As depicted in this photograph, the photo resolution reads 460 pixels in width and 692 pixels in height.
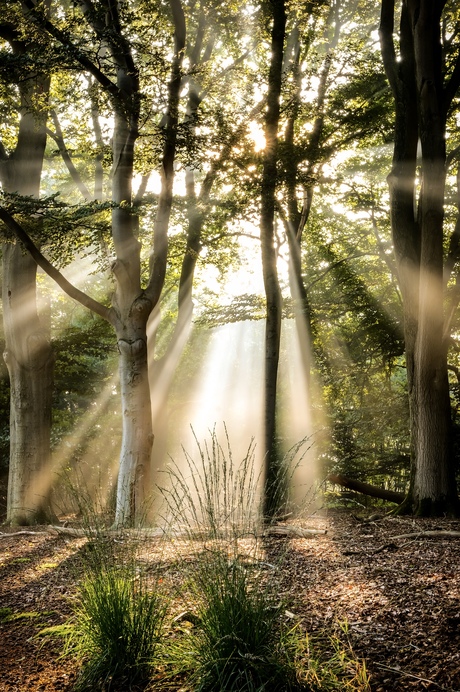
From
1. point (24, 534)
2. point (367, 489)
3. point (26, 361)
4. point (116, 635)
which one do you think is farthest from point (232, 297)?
point (116, 635)

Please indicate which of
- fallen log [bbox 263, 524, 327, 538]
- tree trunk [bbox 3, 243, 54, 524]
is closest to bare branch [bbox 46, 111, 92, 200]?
tree trunk [bbox 3, 243, 54, 524]

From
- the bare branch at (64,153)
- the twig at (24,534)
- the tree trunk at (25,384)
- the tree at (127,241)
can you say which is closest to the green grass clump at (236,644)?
the tree at (127,241)

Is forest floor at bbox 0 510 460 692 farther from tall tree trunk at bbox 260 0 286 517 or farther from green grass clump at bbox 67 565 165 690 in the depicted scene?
tall tree trunk at bbox 260 0 286 517

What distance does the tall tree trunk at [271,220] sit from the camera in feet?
30.7

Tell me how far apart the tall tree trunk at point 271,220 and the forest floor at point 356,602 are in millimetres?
3829

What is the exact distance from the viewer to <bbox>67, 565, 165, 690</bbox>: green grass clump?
2.69 metres

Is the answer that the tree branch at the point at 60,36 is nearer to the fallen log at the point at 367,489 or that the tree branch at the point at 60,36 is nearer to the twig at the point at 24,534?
the twig at the point at 24,534

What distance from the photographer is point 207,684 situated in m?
2.40

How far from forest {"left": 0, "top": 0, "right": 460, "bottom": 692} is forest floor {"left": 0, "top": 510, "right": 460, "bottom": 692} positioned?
4 cm

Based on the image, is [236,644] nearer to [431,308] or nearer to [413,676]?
[413,676]

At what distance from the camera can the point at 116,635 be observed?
2.73m

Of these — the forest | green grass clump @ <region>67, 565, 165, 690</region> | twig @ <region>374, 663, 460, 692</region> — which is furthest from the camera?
the forest

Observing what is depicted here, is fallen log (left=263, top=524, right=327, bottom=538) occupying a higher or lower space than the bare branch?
lower

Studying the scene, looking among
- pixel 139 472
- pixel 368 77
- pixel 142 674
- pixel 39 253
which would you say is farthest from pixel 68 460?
pixel 142 674
